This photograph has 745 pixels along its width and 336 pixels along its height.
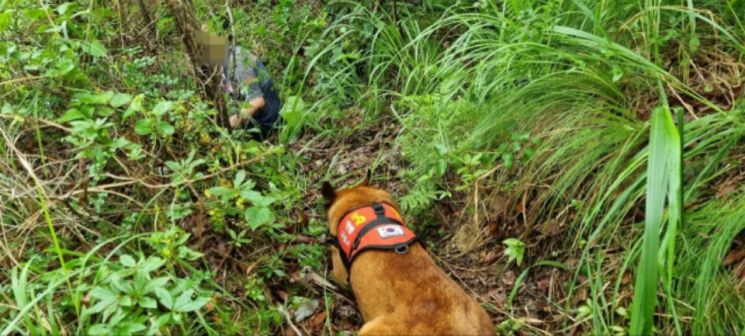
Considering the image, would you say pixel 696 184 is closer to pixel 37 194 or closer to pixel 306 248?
pixel 306 248

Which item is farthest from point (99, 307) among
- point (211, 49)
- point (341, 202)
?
point (211, 49)

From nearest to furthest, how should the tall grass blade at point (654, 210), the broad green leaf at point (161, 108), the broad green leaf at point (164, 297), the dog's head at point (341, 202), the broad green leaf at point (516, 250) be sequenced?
the tall grass blade at point (654, 210)
the broad green leaf at point (164, 297)
the broad green leaf at point (161, 108)
the broad green leaf at point (516, 250)
the dog's head at point (341, 202)

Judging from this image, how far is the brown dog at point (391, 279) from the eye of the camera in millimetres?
2240

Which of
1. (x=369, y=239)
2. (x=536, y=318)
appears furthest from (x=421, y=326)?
(x=536, y=318)

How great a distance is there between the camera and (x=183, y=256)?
2.37 m

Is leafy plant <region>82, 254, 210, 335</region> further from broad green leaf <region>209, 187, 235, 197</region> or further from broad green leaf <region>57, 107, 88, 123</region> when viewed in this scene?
broad green leaf <region>57, 107, 88, 123</region>

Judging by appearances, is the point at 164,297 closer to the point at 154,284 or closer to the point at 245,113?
the point at 154,284

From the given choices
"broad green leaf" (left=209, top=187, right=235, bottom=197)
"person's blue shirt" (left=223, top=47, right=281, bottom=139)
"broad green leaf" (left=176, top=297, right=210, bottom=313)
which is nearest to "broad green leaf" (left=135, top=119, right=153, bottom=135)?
"broad green leaf" (left=209, top=187, right=235, bottom=197)

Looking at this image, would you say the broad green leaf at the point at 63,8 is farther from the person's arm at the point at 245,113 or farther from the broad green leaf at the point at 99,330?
the broad green leaf at the point at 99,330

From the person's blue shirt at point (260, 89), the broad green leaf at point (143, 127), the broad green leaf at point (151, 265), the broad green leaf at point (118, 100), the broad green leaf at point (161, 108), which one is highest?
the broad green leaf at point (118, 100)

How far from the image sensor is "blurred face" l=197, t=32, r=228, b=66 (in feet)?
10.6

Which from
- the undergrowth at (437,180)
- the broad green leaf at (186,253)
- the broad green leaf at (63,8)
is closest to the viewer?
the undergrowth at (437,180)

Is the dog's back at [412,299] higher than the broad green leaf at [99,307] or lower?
lower

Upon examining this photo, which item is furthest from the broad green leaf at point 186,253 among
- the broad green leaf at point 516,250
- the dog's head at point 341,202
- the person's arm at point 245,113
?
the broad green leaf at point 516,250
